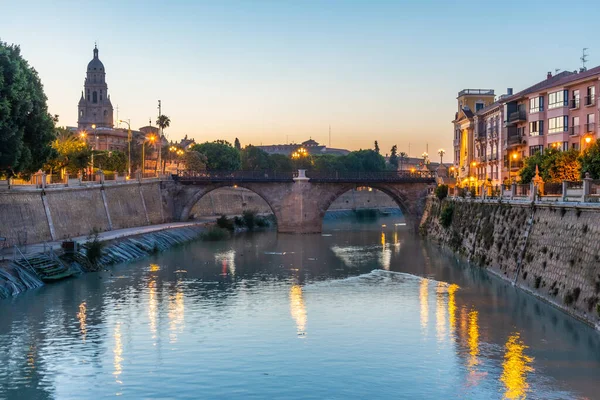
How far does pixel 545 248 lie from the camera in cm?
3788

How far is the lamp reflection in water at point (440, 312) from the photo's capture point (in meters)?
31.5

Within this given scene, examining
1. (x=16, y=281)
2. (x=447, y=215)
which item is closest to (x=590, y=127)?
(x=447, y=215)

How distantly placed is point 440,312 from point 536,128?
141 feet

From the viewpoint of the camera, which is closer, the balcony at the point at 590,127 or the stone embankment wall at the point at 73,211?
the stone embankment wall at the point at 73,211

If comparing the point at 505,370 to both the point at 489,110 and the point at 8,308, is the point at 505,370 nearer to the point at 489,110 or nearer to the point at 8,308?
the point at 8,308

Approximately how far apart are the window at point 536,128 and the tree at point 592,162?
2438cm

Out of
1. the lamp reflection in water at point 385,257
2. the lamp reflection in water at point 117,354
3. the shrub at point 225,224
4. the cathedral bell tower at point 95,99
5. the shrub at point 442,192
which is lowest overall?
the lamp reflection in water at point 117,354

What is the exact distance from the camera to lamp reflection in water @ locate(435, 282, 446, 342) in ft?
103

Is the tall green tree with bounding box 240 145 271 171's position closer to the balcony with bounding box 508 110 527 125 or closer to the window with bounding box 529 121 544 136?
the balcony with bounding box 508 110 527 125

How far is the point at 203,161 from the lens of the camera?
127 m

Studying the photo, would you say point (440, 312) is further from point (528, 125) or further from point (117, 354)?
point (528, 125)

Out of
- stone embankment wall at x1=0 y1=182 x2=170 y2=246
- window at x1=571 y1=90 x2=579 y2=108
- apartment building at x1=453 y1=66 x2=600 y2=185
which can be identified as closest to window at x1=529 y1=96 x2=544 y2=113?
apartment building at x1=453 y1=66 x2=600 y2=185

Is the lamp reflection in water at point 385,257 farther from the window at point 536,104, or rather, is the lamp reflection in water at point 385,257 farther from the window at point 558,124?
the window at point 536,104

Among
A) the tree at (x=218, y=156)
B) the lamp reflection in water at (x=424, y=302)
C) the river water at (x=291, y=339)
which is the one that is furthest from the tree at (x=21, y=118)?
the tree at (x=218, y=156)
